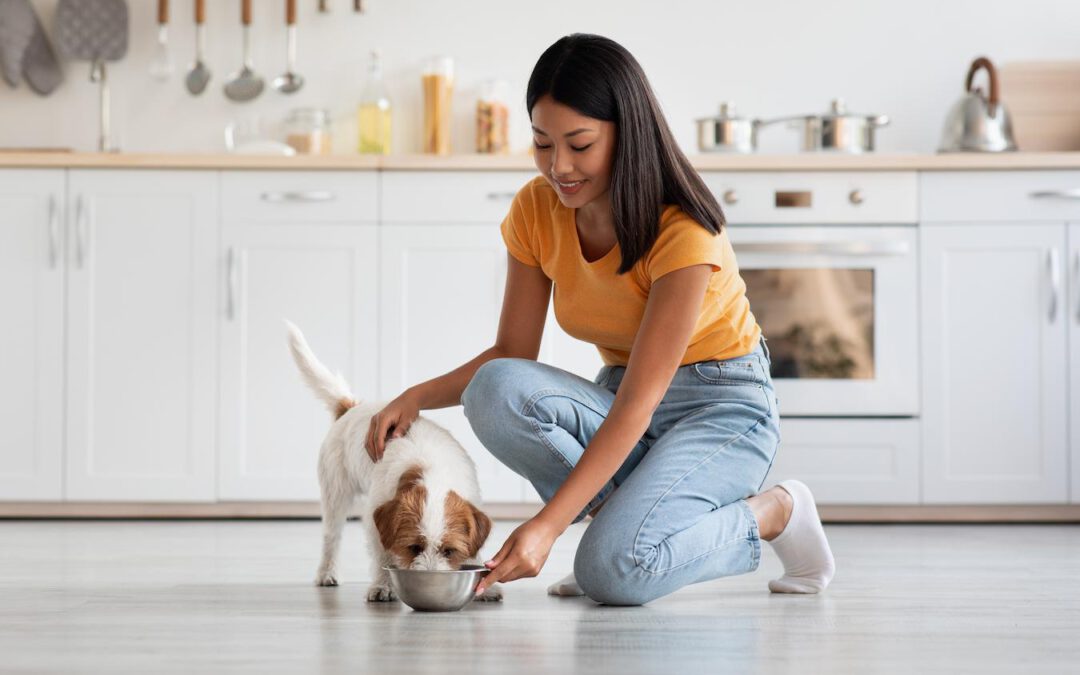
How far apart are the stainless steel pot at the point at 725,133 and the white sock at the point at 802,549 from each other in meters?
1.85

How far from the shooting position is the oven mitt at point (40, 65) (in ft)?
13.5

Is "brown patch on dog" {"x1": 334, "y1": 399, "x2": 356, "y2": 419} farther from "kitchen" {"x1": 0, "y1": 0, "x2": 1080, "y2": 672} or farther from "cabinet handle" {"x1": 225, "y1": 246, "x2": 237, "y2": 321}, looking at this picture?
"cabinet handle" {"x1": 225, "y1": 246, "x2": 237, "y2": 321}

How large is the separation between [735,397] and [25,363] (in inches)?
92.2

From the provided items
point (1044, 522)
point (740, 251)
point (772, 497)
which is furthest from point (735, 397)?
point (1044, 522)

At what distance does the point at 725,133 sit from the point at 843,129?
36 cm

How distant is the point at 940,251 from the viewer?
355 centimetres

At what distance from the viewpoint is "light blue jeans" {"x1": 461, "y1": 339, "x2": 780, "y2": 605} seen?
189 centimetres

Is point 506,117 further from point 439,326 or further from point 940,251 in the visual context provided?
point 940,251

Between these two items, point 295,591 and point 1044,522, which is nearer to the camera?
point 295,591

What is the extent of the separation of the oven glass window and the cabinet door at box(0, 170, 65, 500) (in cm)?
199

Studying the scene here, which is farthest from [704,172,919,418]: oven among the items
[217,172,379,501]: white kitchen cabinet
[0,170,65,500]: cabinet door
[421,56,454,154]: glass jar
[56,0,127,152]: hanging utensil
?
[56,0,127,152]: hanging utensil

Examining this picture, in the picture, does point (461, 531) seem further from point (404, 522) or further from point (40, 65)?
point (40, 65)

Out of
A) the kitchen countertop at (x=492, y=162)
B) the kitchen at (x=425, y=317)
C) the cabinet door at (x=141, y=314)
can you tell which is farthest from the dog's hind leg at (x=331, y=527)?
the kitchen countertop at (x=492, y=162)

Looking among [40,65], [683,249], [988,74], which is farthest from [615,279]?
[40,65]
